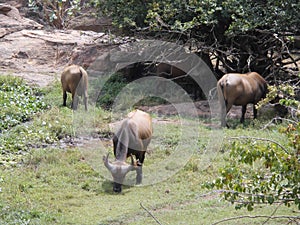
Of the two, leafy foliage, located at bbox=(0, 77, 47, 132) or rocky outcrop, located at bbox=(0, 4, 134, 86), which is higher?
rocky outcrop, located at bbox=(0, 4, 134, 86)

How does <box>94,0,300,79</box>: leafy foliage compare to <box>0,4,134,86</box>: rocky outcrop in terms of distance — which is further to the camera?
<box>0,4,134,86</box>: rocky outcrop

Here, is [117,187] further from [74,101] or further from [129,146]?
[74,101]

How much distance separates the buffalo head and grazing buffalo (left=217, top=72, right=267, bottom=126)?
4.81 metres

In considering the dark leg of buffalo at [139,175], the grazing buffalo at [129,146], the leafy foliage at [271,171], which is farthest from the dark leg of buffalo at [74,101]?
the leafy foliage at [271,171]

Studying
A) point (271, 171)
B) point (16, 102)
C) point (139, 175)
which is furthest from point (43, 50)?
point (271, 171)

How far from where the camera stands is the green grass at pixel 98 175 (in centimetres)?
905

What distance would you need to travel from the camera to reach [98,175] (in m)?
11.1

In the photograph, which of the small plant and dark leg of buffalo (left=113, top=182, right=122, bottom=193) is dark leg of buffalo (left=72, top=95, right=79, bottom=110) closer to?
dark leg of buffalo (left=113, top=182, right=122, bottom=193)

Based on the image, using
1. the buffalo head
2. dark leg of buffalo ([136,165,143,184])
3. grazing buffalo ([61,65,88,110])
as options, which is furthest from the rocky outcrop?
the buffalo head

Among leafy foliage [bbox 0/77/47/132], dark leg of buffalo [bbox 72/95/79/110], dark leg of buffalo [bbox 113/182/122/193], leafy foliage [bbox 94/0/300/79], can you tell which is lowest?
leafy foliage [bbox 0/77/47/132]

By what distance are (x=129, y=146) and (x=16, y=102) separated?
18.9 ft

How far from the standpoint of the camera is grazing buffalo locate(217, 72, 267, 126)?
14.3m

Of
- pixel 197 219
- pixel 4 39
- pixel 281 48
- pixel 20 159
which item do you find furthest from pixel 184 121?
pixel 4 39

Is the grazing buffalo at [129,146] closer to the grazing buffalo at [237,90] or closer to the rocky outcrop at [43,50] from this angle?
the grazing buffalo at [237,90]
